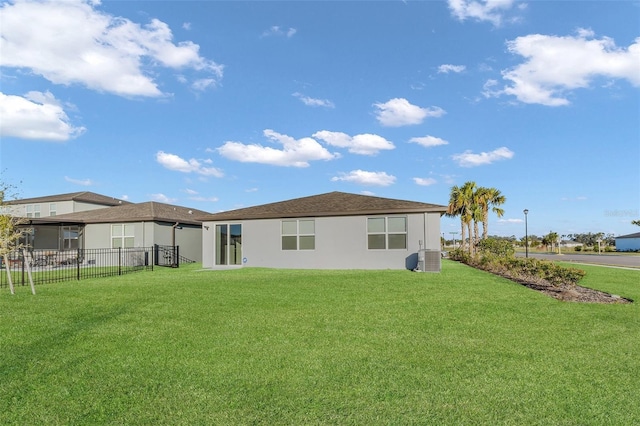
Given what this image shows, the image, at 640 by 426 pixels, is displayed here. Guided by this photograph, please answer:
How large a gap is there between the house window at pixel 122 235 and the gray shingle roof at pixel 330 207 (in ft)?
19.2

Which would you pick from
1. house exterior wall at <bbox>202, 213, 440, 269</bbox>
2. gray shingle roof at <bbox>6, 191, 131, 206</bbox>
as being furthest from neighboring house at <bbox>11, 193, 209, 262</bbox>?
gray shingle roof at <bbox>6, 191, 131, 206</bbox>

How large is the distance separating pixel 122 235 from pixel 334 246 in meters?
13.1

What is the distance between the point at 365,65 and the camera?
19.8 meters

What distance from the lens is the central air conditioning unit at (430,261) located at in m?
15.1

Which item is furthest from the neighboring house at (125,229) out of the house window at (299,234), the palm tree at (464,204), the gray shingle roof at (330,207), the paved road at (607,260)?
the paved road at (607,260)

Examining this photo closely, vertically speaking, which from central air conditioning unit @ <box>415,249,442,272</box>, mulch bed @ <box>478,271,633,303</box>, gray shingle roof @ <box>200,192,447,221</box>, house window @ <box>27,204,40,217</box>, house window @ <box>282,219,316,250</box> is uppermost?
house window @ <box>27,204,40,217</box>

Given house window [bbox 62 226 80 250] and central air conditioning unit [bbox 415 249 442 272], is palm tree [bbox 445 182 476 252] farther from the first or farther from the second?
house window [bbox 62 226 80 250]

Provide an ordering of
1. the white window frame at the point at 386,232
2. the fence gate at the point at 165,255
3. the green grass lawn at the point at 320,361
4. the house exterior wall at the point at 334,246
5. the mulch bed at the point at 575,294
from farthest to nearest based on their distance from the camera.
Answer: the fence gate at the point at 165,255 < the white window frame at the point at 386,232 < the house exterior wall at the point at 334,246 < the mulch bed at the point at 575,294 < the green grass lawn at the point at 320,361

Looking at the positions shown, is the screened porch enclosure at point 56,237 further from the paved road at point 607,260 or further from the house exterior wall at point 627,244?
the house exterior wall at point 627,244

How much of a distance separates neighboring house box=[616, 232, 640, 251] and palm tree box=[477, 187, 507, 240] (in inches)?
1755

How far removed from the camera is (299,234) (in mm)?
18094

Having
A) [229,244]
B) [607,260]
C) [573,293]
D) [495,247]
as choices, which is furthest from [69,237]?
[607,260]

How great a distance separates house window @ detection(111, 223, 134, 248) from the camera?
22050 mm

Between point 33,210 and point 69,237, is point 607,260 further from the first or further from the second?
point 33,210
